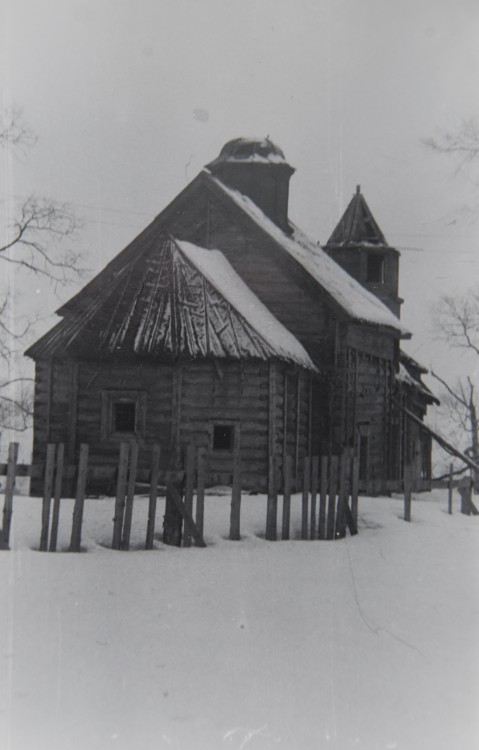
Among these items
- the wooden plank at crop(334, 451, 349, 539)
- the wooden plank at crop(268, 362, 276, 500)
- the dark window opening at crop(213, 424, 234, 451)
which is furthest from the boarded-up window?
the wooden plank at crop(334, 451, 349, 539)

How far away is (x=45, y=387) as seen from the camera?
18.8 meters

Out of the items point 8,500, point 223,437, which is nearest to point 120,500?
point 8,500

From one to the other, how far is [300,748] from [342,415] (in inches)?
625

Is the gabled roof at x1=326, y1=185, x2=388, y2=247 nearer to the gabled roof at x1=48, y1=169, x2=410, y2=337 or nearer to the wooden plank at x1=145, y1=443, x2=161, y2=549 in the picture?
the gabled roof at x1=48, y1=169, x2=410, y2=337

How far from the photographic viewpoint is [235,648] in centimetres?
741

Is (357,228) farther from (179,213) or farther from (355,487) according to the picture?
(355,487)

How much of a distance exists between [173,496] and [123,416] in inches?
320

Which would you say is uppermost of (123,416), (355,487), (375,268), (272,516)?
(375,268)

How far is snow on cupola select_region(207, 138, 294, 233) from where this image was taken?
2456 centimetres

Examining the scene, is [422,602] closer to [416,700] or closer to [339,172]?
[416,700]

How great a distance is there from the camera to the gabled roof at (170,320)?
59.5 ft

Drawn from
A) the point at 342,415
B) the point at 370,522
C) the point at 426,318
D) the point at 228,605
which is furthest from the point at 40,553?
the point at 426,318

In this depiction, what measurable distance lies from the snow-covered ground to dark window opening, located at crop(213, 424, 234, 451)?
7.45 m

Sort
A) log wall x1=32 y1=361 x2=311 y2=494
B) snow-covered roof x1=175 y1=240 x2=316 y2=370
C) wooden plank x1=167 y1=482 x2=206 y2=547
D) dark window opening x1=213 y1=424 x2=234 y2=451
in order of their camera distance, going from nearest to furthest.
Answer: wooden plank x1=167 y1=482 x2=206 y2=547 → log wall x1=32 y1=361 x2=311 y2=494 → dark window opening x1=213 y1=424 x2=234 y2=451 → snow-covered roof x1=175 y1=240 x2=316 y2=370
